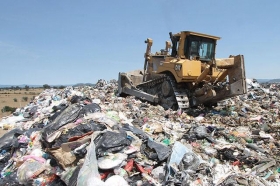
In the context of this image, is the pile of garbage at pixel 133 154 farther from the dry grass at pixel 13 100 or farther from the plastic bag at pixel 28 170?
the dry grass at pixel 13 100

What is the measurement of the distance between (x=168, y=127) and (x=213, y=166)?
2.13 m

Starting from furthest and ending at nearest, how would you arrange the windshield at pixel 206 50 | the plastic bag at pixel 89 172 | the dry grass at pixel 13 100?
the dry grass at pixel 13 100 → the windshield at pixel 206 50 → the plastic bag at pixel 89 172

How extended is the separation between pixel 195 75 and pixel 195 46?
92cm

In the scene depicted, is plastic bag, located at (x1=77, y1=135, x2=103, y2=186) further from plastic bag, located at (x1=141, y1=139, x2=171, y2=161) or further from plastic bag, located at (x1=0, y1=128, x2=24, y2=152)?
plastic bag, located at (x1=0, y1=128, x2=24, y2=152)

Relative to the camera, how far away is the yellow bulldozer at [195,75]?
688 cm

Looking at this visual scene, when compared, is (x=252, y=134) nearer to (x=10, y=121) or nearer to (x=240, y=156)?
(x=240, y=156)

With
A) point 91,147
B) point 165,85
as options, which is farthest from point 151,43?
point 91,147

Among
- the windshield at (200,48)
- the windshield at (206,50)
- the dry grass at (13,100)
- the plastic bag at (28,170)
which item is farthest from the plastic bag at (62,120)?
the dry grass at (13,100)

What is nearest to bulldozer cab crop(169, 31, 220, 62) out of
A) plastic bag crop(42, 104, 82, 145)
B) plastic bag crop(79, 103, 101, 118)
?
plastic bag crop(79, 103, 101, 118)

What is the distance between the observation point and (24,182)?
155 inches

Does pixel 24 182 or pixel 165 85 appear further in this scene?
pixel 165 85

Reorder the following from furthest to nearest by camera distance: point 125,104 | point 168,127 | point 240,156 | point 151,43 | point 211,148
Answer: point 151,43
point 125,104
point 168,127
point 211,148
point 240,156

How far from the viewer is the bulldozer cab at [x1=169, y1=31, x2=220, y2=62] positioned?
25.1 ft

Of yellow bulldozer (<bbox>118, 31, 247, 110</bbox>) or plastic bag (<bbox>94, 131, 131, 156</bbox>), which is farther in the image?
yellow bulldozer (<bbox>118, 31, 247, 110</bbox>)
